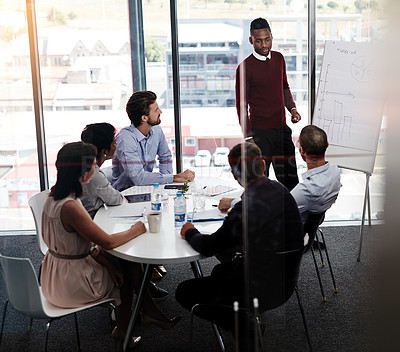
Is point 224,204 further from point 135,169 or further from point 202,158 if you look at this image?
point 135,169

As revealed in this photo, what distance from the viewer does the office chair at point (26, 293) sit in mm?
2119

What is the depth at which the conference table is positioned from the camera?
2.16 meters

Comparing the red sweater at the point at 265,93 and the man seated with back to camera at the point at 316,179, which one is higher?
the red sweater at the point at 265,93

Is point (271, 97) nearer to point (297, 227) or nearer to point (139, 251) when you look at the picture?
point (297, 227)

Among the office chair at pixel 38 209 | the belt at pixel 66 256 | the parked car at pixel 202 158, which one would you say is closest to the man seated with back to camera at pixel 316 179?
the parked car at pixel 202 158

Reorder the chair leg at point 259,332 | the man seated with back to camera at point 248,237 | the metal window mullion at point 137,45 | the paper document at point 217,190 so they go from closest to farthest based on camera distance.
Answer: the chair leg at point 259,332 < the man seated with back to camera at point 248,237 < the paper document at point 217,190 < the metal window mullion at point 137,45

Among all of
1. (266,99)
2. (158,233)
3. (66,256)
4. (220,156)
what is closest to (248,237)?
(158,233)

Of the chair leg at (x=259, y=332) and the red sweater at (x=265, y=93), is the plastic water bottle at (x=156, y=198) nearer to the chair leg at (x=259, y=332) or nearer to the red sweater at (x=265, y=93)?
the red sweater at (x=265, y=93)

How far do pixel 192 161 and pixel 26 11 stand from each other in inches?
53.7

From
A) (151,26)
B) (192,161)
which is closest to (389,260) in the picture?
(192,161)

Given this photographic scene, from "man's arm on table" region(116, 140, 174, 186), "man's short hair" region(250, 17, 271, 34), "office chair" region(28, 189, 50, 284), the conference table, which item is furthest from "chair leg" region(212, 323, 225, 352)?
"man's short hair" region(250, 17, 271, 34)

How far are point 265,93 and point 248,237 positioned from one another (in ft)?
5.18

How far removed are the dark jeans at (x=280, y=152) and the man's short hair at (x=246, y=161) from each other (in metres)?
0.05

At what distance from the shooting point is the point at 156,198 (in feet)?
9.77
